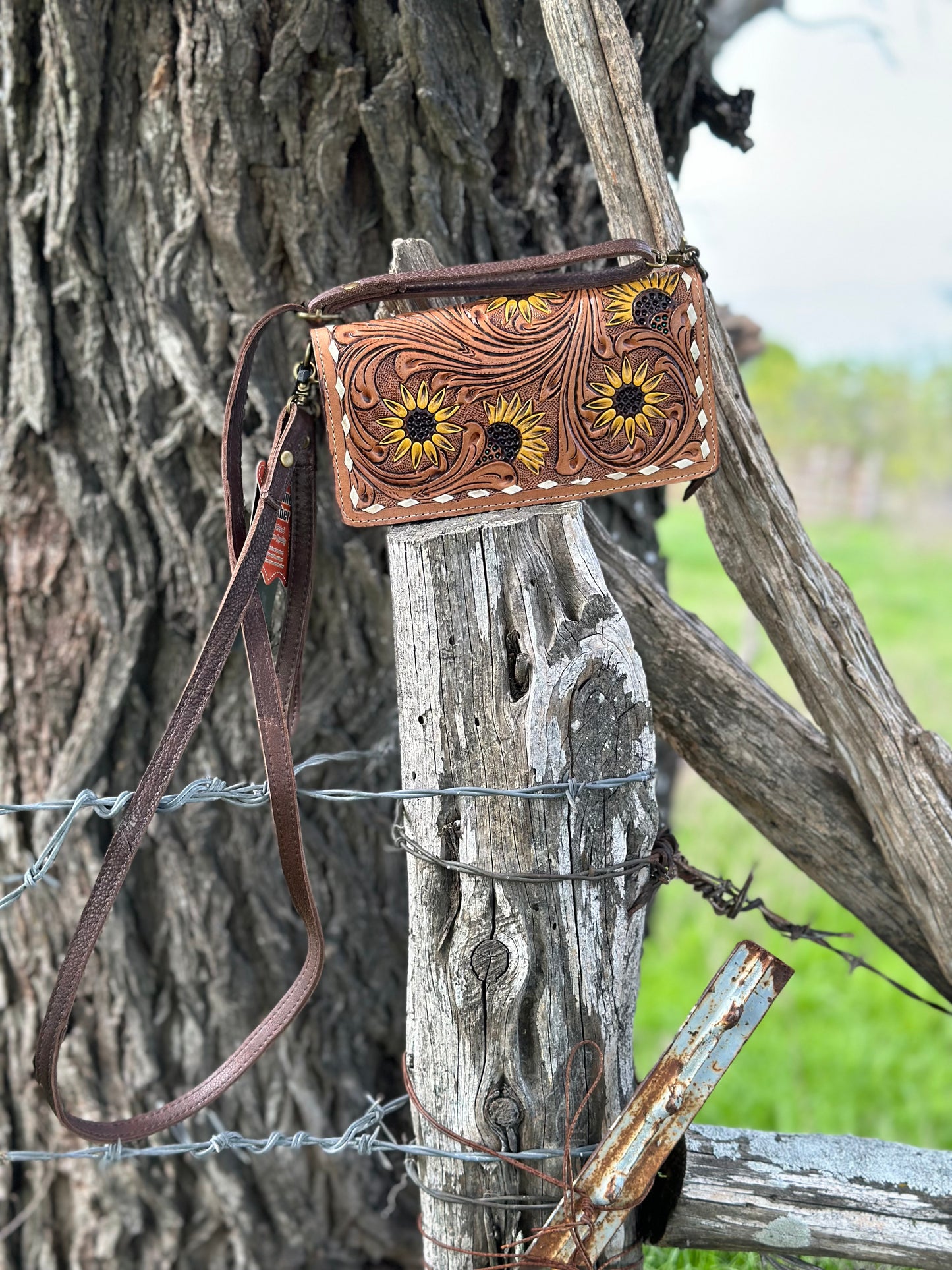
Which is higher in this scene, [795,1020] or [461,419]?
[461,419]

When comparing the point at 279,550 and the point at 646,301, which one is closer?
the point at 646,301

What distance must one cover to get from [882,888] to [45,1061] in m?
1.18

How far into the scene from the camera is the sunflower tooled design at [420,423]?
1.07 m

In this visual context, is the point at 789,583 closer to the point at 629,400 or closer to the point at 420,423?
the point at 629,400

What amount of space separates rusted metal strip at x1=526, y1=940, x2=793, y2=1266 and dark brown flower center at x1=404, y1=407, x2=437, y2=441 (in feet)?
2.28

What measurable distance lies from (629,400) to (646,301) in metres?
0.12

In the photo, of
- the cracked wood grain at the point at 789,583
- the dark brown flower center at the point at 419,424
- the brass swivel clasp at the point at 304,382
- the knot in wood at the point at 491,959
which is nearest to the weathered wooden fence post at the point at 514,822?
the knot in wood at the point at 491,959

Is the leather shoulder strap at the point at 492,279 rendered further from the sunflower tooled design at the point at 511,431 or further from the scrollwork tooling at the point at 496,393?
the sunflower tooled design at the point at 511,431

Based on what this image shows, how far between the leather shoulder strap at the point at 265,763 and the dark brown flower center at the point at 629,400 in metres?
0.40

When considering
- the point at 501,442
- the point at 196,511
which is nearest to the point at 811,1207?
the point at 501,442

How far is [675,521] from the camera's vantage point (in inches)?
502

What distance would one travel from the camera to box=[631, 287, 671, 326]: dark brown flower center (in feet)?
3.61

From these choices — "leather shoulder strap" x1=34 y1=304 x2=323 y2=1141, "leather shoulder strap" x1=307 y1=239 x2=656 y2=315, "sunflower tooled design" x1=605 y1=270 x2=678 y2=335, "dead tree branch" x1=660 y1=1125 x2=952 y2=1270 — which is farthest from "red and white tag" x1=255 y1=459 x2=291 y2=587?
"dead tree branch" x1=660 y1=1125 x2=952 y2=1270

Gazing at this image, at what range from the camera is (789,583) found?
4.25ft
